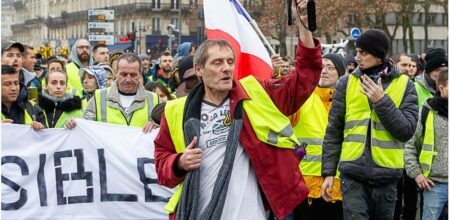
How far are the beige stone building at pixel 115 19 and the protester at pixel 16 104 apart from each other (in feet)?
239

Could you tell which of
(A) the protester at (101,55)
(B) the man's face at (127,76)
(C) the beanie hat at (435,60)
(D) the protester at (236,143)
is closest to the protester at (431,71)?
(C) the beanie hat at (435,60)

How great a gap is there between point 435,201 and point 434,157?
38cm

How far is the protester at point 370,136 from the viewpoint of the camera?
7.25 metres

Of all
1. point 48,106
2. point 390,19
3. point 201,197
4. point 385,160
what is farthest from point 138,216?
point 390,19

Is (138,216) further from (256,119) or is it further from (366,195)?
(256,119)

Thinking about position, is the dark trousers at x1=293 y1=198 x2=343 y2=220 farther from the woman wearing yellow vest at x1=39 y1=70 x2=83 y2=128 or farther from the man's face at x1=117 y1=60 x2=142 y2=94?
the woman wearing yellow vest at x1=39 y1=70 x2=83 y2=128

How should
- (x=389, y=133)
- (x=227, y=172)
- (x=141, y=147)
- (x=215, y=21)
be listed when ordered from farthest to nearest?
(x=141, y=147)
(x=215, y=21)
(x=389, y=133)
(x=227, y=172)

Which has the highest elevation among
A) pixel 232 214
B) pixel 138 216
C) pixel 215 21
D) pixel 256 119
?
pixel 215 21

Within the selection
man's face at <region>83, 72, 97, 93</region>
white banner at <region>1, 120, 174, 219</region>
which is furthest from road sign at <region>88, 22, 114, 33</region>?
white banner at <region>1, 120, 174, 219</region>

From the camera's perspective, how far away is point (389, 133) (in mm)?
7215

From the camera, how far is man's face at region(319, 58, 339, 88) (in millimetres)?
9180

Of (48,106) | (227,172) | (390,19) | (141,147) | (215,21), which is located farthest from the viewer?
(390,19)

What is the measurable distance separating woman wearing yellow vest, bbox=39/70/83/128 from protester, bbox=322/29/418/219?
116 inches

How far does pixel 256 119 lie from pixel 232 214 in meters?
0.54
